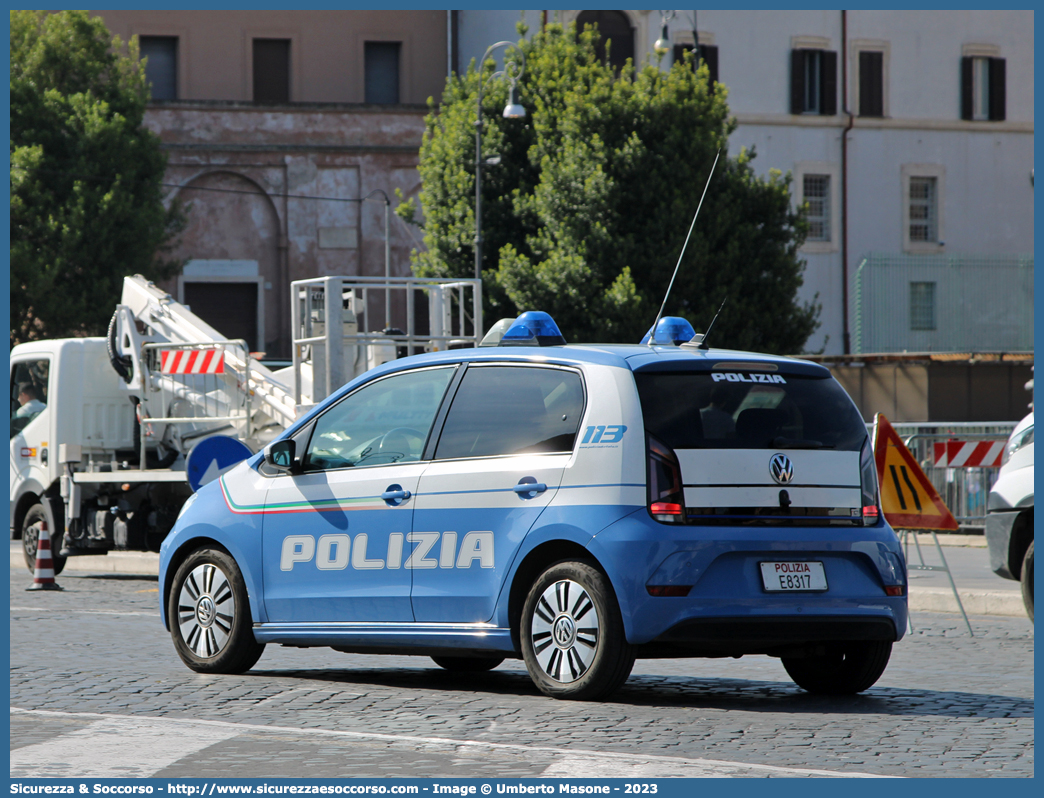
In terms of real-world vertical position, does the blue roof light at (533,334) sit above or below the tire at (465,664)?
above

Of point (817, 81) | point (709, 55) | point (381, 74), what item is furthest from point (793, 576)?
point (817, 81)

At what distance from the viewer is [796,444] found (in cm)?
754

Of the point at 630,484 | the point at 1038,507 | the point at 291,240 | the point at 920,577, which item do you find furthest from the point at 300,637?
the point at 291,240

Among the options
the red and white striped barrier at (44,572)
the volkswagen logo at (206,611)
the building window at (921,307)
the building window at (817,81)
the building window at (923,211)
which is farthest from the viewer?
the building window at (923,211)

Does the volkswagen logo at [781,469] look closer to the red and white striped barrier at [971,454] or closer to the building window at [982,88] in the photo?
the red and white striped barrier at [971,454]

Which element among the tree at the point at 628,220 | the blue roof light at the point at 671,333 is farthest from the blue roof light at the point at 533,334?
the tree at the point at 628,220

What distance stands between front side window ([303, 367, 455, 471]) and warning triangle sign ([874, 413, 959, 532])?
15.1ft

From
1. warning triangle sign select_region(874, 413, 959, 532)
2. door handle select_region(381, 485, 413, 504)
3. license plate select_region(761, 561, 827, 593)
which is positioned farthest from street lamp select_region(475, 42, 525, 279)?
license plate select_region(761, 561, 827, 593)

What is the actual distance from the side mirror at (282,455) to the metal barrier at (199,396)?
25.5 ft

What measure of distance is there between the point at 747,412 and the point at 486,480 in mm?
1260

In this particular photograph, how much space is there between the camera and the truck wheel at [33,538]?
17.2m

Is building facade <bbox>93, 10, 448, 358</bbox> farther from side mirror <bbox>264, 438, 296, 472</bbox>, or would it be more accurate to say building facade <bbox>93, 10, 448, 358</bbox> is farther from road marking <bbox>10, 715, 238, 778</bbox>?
road marking <bbox>10, 715, 238, 778</bbox>

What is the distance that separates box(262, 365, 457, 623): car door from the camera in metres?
8.08

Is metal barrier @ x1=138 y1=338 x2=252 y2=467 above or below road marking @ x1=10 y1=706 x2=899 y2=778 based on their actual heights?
above
